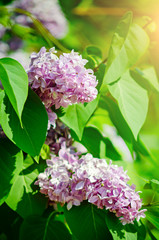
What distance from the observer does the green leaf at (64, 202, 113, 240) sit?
73 centimetres

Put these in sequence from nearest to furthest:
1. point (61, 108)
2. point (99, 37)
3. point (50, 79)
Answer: point (50, 79) < point (61, 108) < point (99, 37)

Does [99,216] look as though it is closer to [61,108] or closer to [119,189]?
[119,189]

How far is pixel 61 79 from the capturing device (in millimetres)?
686

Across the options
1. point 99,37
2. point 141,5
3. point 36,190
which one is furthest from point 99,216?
point 141,5

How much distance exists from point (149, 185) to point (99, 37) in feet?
5.18

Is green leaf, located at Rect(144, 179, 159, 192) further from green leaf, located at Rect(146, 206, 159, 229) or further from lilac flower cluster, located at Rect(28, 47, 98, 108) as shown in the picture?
lilac flower cluster, located at Rect(28, 47, 98, 108)

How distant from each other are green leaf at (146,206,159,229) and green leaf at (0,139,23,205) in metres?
0.31

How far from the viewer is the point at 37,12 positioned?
62.8 inches

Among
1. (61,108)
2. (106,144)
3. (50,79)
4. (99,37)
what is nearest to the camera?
(50,79)

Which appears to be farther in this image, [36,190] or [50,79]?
[36,190]

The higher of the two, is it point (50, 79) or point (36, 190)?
point (50, 79)

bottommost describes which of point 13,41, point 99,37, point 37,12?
point 99,37

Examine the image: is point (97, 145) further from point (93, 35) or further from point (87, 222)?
point (93, 35)

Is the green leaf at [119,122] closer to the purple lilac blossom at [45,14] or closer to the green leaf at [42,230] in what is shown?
the green leaf at [42,230]
